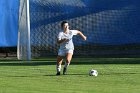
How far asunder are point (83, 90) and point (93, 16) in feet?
59.4

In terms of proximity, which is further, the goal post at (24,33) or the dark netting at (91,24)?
the dark netting at (91,24)

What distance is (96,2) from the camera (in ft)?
109

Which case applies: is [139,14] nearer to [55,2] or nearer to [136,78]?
[55,2]

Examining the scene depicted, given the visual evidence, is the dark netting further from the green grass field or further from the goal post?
the green grass field

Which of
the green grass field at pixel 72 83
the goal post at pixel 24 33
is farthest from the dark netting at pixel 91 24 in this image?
the green grass field at pixel 72 83

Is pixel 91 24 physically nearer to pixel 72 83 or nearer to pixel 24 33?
pixel 24 33

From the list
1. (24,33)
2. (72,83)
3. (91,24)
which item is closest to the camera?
(72,83)

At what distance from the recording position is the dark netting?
32719mm

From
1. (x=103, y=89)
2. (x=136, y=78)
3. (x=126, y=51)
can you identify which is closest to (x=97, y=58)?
(x=126, y=51)

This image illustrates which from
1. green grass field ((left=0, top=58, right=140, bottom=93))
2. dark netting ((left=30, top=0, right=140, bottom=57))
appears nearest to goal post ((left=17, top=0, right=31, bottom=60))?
dark netting ((left=30, top=0, right=140, bottom=57))

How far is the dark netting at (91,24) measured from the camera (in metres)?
32.7

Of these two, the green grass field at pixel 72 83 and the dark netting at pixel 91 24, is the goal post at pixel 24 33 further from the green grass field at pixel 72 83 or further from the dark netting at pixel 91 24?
the green grass field at pixel 72 83

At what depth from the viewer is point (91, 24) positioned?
32.8 m

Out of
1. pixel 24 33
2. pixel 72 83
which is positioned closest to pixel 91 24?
pixel 24 33
